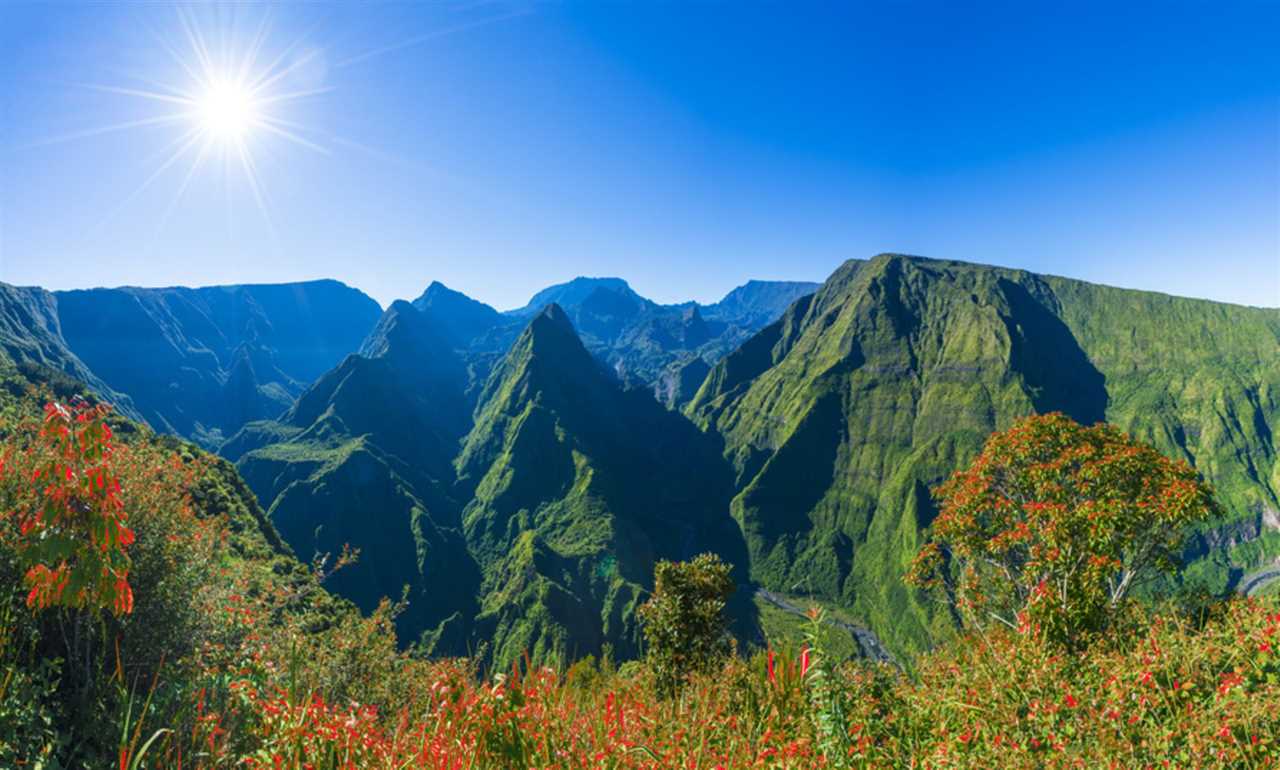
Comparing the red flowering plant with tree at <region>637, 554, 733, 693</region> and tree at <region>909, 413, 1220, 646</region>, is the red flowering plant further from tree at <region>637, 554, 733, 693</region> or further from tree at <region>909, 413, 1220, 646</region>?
tree at <region>637, 554, 733, 693</region>

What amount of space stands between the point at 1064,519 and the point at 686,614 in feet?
63.3

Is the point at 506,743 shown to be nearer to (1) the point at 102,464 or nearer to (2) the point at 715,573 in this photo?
(1) the point at 102,464

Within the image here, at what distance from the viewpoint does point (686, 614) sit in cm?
2881

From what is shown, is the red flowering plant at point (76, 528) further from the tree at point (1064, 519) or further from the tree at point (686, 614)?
the tree at point (686, 614)

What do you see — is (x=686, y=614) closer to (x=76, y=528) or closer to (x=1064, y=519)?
(x=1064, y=519)

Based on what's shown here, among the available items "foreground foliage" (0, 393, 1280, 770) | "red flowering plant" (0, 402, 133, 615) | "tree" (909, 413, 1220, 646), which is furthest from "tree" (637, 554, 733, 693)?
"red flowering plant" (0, 402, 133, 615)

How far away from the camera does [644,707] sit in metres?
6.34

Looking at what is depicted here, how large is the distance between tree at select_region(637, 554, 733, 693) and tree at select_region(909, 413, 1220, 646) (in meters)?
12.5

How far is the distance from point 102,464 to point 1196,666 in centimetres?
1305

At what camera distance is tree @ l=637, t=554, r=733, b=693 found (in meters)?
27.9

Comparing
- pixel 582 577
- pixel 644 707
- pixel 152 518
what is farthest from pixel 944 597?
pixel 582 577

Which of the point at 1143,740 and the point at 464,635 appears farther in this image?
the point at 464,635

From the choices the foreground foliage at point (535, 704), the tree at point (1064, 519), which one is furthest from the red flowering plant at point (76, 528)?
the tree at point (1064, 519)

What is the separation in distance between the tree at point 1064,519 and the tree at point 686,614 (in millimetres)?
12477
